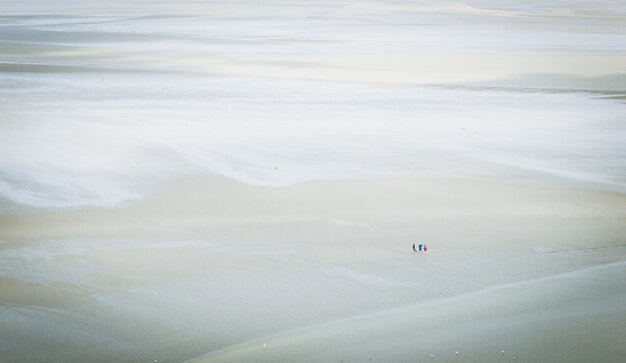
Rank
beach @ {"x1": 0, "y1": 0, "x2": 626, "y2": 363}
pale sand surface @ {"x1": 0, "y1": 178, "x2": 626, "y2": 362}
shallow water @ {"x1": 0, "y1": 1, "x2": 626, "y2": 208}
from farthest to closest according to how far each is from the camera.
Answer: shallow water @ {"x1": 0, "y1": 1, "x2": 626, "y2": 208} < beach @ {"x1": 0, "y1": 0, "x2": 626, "y2": 363} < pale sand surface @ {"x1": 0, "y1": 178, "x2": 626, "y2": 362}

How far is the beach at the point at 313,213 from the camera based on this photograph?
616 cm

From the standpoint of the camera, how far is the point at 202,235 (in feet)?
27.1

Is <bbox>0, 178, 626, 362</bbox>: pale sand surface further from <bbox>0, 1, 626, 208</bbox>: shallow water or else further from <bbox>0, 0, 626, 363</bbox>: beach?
<bbox>0, 1, 626, 208</bbox>: shallow water

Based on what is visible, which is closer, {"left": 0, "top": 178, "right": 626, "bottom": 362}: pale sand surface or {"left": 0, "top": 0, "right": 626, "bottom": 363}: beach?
{"left": 0, "top": 178, "right": 626, "bottom": 362}: pale sand surface

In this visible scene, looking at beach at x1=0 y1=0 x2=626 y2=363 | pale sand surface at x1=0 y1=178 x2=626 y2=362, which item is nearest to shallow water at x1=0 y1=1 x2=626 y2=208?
beach at x1=0 y1=0 x2=626 y2=363

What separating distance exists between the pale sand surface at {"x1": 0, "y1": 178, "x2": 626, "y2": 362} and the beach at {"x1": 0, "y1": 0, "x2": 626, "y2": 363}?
0.07ft

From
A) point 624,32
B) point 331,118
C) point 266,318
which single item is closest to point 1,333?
point 266,318

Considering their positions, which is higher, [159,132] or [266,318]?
[159,132]

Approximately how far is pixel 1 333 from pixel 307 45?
19079mm

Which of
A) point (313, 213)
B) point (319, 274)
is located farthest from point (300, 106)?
point (319, 274)

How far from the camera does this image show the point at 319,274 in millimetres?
7312

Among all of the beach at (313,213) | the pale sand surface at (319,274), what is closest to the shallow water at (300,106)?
the beach at (313,213)

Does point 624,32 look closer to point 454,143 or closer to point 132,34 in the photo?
point 132,34

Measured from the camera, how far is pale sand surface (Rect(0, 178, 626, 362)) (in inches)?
236
